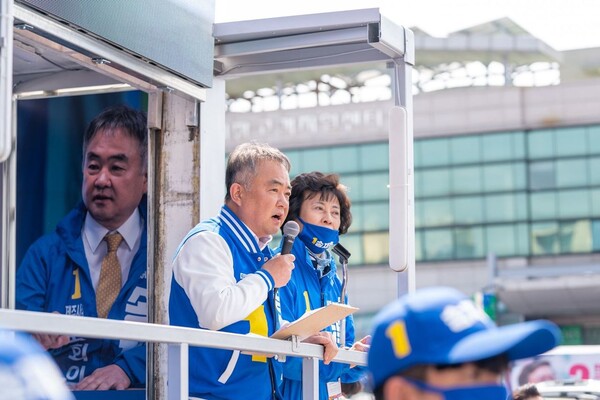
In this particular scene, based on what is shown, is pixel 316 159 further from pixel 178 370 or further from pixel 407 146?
pixel 178 370

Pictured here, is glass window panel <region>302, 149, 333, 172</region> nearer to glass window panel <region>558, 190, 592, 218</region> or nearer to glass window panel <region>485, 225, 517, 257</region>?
glass window panel <region>485, 225, 517, 257</region>

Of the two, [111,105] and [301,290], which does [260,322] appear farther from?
[111,105]

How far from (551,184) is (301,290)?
48.5 m

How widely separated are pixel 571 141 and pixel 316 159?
1145cm

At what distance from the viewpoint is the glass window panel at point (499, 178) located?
2130 inches

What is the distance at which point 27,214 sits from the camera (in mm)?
6516

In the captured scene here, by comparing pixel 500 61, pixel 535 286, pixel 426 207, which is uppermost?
pixel 500 61

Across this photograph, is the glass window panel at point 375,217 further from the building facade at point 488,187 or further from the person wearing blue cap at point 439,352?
the person wearing blue cap at point 439,352

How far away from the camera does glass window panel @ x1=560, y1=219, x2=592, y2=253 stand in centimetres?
5288

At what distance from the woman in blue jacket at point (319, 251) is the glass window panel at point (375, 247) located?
4832 cm

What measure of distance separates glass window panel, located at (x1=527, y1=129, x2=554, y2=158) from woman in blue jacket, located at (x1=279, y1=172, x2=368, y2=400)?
48.2m

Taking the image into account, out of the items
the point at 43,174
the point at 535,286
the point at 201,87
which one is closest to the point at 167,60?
the point at 201,87

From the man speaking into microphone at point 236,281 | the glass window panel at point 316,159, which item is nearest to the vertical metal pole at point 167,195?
the man speaking into microphone at point 236,281

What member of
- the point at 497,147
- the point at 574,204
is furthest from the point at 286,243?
the point at 497,147
